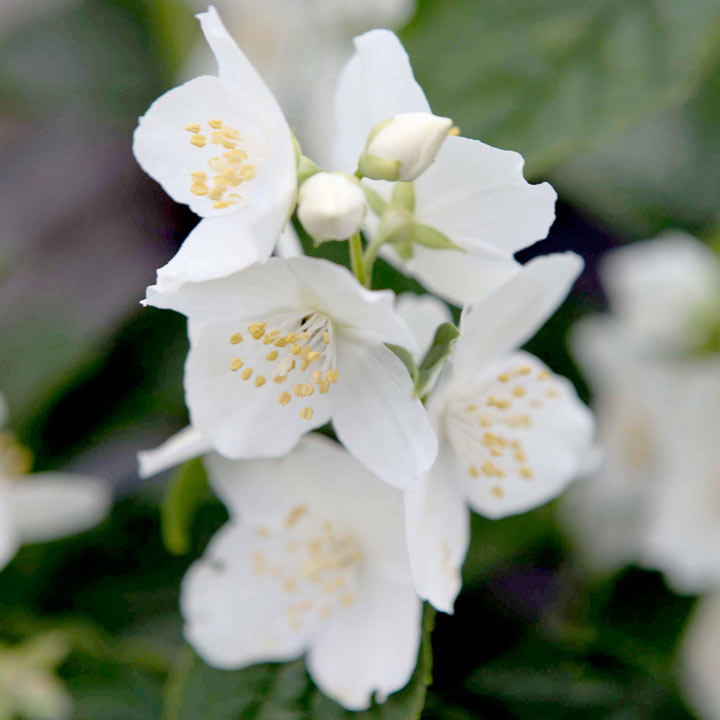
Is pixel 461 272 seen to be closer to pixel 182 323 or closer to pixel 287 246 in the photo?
pixel 287 246

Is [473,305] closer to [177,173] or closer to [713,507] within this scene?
[177,173]

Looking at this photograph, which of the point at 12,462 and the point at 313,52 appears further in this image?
the point at 313,52

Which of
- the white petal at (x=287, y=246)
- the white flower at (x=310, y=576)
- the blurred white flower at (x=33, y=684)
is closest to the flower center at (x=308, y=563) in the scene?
the white flower at (x=310, y=576)

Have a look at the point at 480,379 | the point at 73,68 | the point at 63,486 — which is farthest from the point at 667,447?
the point at 73,68

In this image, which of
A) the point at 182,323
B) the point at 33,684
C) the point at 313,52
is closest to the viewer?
the point at 33,684

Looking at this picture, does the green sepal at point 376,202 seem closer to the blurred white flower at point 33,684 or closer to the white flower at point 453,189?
the white flower at point 453,189

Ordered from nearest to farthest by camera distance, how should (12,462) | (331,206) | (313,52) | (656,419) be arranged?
1. (331,206)
2. (12,462)
3. (656,419)
4. (313,52)

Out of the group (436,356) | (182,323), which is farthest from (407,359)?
(182,323)
